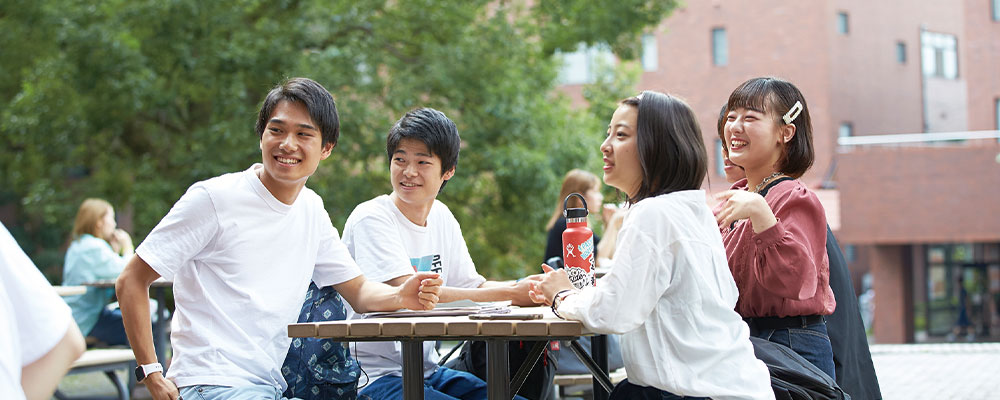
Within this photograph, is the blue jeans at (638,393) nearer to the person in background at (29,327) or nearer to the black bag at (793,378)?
the black bag at (793,378)

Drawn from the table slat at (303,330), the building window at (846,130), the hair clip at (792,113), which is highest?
the building window at (846,130)

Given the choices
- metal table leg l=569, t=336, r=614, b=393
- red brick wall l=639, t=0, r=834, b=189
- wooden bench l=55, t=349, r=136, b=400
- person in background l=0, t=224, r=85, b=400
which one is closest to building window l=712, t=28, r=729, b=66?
red brick wall l=639, t=0, r=834, b=189

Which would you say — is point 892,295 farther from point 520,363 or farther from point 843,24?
point 520,363

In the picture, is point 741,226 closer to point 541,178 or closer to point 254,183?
point 254,183

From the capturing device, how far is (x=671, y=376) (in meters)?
2.33

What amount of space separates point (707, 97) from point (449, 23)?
1843 cm

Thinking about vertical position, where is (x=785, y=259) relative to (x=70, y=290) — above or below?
above

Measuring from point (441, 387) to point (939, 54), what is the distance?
34.9m

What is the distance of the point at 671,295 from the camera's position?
2377mm

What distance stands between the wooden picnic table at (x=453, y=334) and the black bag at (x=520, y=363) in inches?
29.3

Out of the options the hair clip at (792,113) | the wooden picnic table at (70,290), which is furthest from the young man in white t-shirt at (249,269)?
the wooden picnic table at (70,290)

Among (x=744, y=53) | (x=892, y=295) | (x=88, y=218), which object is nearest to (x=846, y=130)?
(x=744, y=53)

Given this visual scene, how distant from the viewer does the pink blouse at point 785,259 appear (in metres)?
2.79

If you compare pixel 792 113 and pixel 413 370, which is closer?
pixel 413 370
